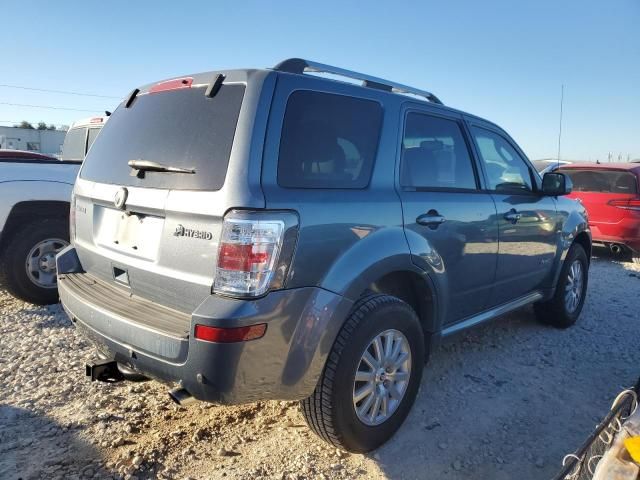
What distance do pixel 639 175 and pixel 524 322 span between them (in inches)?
172

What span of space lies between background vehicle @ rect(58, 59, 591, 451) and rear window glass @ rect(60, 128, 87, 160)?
15.1ft

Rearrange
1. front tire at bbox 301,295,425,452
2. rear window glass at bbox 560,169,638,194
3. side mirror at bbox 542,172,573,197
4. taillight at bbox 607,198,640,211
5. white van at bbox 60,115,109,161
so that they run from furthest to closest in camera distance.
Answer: rear window glass at bbox 560,169,638,194
taillight at bbox 607,198,640,211
white van at bbox 60,115,109,161
side mirror at bbox 542,172,573,197
front tire at bbox 301,295,425,452

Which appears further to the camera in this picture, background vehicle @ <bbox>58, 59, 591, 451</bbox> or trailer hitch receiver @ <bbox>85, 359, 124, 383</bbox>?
trailer hitch receiver @ <bbox>85, 359, 124, 383</bbox>

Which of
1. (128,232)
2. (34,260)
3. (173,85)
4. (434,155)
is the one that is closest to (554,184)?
(434,155)

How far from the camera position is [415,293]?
3062 millimetres

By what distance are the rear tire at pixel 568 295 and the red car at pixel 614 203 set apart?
3375 millimetres

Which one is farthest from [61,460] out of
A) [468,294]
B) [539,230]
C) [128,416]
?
[539,230]

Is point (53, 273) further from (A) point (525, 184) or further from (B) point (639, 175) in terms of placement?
(B) point (639, 175)

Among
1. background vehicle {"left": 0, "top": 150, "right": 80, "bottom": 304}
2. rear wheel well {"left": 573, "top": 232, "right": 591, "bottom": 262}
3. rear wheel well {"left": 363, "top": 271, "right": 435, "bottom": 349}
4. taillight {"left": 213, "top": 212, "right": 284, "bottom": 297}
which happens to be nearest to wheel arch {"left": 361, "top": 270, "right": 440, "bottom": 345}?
rear wheel well {"left": 363, "top": 271, "right": 435, "bottom": 349}

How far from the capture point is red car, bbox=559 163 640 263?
304 inches

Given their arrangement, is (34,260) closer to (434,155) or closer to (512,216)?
(434,155)

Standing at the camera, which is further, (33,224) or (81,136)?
(81,136)

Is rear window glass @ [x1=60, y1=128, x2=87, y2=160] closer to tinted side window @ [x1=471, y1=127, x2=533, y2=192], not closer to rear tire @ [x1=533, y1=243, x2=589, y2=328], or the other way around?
tinted side window @ [x1=471, y1=127, x2=533, y2=192]

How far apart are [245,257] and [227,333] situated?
1.03 feet
